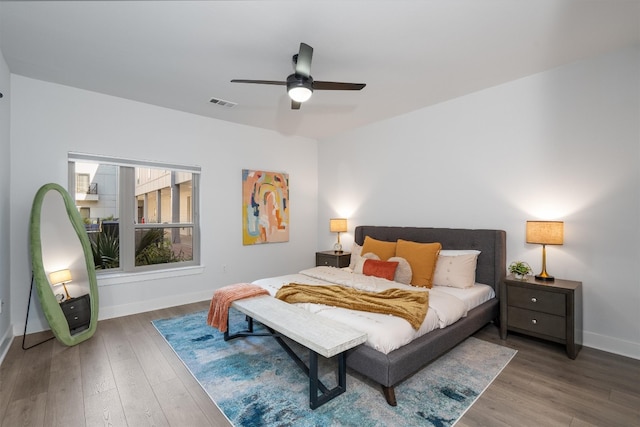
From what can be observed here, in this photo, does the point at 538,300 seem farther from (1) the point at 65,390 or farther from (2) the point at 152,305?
(2) the point at 152,305

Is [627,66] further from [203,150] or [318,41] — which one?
[203,150]

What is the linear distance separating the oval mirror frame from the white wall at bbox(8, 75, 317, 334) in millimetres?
271

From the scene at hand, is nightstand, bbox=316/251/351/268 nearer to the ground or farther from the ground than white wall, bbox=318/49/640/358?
nearer to the ground

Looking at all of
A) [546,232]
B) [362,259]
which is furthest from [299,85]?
[546,232]

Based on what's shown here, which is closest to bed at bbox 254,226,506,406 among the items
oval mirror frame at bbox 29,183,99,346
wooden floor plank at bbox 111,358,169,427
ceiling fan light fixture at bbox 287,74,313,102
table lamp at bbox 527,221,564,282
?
table lamp at bbox 527,221,564,282

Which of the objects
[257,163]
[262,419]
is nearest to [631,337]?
[262,419]

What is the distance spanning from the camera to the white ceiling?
217cm

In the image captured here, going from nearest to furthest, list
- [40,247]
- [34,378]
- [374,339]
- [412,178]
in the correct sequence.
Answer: [374,339] < [34,378] < [40,247] < [412,178]

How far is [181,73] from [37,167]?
6.37 feet

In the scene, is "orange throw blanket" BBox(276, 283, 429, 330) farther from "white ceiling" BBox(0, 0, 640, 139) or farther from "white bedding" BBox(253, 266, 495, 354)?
"white ceiling" BBox(0, 0, 640, 139)

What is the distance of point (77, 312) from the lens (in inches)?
126

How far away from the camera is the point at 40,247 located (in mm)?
2977

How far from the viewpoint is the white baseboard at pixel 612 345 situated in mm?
2705

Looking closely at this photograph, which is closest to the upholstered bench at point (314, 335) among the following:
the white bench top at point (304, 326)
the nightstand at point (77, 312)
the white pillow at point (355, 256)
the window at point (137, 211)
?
the white bench top at point (304, 326)
